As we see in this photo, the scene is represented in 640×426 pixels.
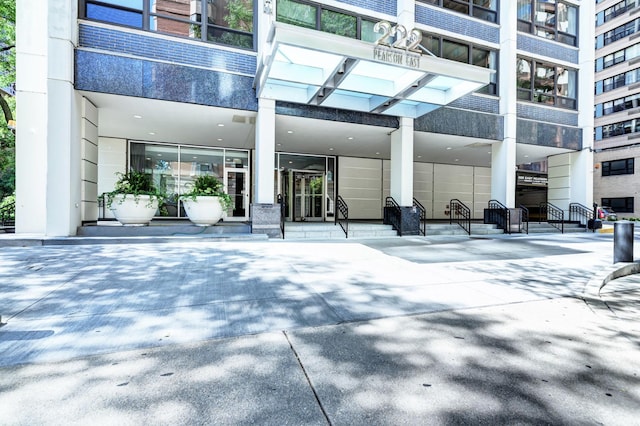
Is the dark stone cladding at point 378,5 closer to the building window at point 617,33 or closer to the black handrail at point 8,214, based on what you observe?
the black handrail at point 8,214

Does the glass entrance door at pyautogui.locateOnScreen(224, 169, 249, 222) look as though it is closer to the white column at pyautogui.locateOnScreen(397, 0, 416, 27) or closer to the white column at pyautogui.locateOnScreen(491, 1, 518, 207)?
the white column at pyautogui.locateOnScreen(397, 0, 416, 27)

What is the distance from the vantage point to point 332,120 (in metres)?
11.1

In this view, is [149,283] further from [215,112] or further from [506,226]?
[506,226]

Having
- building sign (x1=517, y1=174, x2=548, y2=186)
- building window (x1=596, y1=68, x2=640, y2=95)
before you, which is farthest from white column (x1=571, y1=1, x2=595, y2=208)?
building window (x1=596, y1=68, x2=640, y2=95)

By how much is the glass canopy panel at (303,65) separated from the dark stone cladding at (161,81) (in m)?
1.87

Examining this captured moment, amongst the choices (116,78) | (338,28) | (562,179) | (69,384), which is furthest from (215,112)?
(562,179)

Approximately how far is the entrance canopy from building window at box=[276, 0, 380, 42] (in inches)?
101

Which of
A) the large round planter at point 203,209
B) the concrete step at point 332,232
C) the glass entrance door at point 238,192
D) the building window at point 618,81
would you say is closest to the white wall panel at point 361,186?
the glass entrance door at point 238,192

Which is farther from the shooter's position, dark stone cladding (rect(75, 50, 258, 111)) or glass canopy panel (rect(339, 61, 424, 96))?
dark stone cladding (rect(75, 50, 258, 111))

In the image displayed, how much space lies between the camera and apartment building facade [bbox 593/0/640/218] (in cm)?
3056

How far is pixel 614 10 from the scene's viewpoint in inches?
1307

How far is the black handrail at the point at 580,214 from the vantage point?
14468mm

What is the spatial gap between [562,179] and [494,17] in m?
8.52

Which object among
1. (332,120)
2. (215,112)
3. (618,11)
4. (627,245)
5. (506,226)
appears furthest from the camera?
(618,11)
